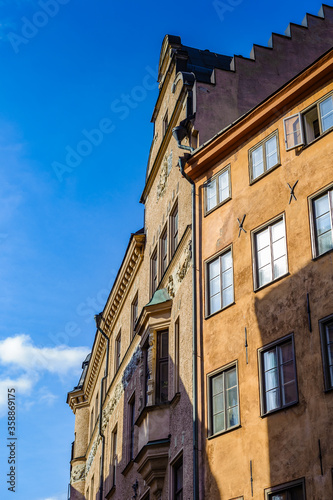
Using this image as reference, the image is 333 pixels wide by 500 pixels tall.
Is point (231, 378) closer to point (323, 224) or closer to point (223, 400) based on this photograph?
point (223, 400)

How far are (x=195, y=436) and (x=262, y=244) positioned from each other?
4897 mm

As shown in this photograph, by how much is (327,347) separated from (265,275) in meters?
3.18

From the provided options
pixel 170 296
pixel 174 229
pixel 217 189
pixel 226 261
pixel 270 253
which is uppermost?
pixel 174 229

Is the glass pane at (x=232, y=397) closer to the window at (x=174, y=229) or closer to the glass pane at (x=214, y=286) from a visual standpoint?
the glass pane at (x=214, y=286)

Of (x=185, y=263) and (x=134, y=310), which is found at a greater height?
(x=134, y=310)

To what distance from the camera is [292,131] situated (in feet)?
63.2

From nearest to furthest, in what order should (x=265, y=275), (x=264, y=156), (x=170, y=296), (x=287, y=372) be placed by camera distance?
(x=287, y=372)
(x=265, y=275)
(x=264, y=156)
(x=170, y=296)

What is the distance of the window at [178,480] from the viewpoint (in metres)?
20.4

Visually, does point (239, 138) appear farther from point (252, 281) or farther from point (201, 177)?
point (252, 281)

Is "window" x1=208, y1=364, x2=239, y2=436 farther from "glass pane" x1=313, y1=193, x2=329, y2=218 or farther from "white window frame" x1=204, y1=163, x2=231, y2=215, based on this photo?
"white window frame" x1=204, y1=163, x2=231, y2=215

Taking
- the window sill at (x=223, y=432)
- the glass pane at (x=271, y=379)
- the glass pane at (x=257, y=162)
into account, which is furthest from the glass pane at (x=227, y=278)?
the window sill at (x=223, y=432)

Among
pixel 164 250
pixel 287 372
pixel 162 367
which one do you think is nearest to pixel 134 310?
pixel 164 250

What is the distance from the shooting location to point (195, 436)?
19.0 m

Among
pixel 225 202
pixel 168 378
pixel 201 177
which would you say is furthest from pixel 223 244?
pixel 168 378
